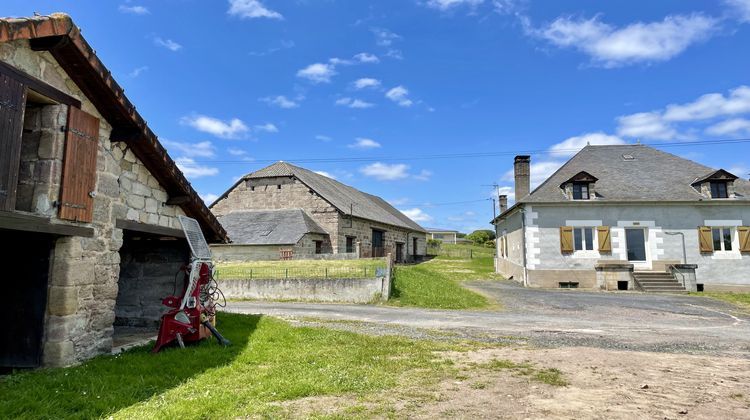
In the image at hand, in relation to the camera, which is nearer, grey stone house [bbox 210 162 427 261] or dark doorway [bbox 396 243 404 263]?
grey stone house [bbox 210 162 427 261]

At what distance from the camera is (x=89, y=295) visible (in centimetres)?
653

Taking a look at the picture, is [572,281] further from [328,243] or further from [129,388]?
[129,388]

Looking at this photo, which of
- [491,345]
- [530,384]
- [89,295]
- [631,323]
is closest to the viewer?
[530,384]

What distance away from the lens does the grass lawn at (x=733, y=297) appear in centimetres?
1649

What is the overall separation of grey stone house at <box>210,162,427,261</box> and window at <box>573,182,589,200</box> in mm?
13950

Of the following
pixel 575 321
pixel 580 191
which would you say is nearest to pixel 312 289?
pixel 575 321

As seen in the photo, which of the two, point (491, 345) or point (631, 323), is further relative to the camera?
point (631, 323)

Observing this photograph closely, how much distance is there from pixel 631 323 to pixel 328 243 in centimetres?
2060

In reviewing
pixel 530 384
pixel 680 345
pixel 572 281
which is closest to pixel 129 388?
pixel 530 384

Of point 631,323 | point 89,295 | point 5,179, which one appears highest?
point 5,179

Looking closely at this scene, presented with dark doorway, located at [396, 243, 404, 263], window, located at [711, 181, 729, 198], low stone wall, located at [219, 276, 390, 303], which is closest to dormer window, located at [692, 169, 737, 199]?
window, located at [711, 181, 729, 198]

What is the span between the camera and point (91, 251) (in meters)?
6.57

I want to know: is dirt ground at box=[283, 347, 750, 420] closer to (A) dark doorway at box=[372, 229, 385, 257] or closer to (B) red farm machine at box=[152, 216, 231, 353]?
(B) red farm machine at box=[152, 216, 231, 353]

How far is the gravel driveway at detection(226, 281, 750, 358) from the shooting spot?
361 inches
